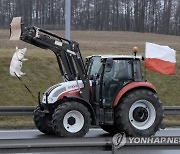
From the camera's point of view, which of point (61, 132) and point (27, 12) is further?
point (27, 12)

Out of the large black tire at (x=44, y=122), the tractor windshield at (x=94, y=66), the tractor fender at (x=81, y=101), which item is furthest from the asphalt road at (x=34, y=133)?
the tractor windshield at (x=94, y=66)

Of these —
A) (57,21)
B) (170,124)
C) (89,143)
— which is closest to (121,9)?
(57,21)

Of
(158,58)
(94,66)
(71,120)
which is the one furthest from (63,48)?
(158,58)

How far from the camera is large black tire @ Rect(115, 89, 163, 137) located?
10.6 metres

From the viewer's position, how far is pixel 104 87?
35.9 ft

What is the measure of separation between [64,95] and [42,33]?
1.60 m

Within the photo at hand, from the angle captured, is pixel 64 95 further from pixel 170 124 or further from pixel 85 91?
pixel 170 124

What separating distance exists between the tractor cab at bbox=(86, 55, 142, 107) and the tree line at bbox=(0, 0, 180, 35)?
67.8m

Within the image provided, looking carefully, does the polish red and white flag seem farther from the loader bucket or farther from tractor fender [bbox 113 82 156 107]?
the loader bucket

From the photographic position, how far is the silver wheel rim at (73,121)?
1033 cm

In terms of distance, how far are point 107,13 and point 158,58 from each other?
77.5 metres

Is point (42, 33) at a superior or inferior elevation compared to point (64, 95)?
superior

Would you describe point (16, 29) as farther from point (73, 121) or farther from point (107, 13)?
point (107, 13)

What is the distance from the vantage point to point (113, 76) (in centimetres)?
1102
